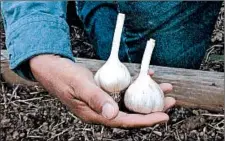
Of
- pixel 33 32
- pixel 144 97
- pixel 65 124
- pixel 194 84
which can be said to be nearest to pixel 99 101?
pixel 144 97

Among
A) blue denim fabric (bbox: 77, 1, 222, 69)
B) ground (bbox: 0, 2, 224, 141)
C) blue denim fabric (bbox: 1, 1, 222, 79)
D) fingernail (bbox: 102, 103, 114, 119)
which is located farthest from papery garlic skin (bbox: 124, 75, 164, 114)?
ground (bbox: 0, 2, 224, 141)

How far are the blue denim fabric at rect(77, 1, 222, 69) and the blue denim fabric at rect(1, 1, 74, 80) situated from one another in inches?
10.2

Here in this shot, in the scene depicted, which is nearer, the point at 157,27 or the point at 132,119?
the point at 132,119

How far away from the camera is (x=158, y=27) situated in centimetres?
131

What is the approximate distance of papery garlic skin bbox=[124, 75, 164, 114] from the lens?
94 centimetres

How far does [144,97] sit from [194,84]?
0.95 ft

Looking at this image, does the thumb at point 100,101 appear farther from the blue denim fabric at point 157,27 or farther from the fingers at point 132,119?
the blue denim fabric at point 157,27

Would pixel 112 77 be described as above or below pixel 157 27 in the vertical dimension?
below

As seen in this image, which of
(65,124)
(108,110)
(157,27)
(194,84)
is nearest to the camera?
(108,110)

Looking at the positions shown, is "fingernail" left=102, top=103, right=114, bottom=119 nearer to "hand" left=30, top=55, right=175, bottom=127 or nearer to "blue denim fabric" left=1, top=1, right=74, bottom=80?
"hand" left=30, top=55, right=175, bottom=127

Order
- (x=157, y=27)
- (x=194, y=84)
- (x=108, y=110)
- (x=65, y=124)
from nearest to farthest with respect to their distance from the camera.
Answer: (x=108, y=110) → (x=194, y=84) → (x=157, y=27) → (x=65, y=124)

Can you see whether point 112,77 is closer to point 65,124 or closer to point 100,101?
point 100,101

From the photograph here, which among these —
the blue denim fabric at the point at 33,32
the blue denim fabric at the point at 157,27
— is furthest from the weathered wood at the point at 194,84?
the blue denim fabric at the point at 33,32

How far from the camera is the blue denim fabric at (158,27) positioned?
128 centimetres
